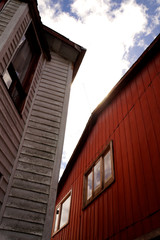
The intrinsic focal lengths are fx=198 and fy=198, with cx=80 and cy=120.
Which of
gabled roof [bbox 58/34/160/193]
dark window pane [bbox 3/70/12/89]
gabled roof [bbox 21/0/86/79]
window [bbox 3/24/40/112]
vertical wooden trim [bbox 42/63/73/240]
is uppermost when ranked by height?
gabled roof [bbox 21/0/86/79]

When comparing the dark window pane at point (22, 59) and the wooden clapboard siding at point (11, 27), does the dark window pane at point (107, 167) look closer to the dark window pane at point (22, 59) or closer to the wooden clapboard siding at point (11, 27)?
the dark window pane at point (22, 59)

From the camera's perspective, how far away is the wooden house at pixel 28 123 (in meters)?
3.57

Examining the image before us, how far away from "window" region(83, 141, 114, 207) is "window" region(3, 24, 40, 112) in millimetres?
3349

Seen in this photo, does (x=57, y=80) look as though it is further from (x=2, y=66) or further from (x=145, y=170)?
(x=145, y=170)

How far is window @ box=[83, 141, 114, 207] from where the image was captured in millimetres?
6309

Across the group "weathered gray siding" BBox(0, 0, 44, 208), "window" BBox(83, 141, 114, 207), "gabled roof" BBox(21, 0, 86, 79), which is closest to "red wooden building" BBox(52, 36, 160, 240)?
"window" BBox(83, 141, 114, 207)

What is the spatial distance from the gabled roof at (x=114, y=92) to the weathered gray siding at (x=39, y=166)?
84.4 inches

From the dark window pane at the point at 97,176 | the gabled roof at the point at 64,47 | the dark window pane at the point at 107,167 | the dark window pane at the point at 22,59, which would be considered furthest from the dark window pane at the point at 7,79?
the dark window pane at the point at 97,176

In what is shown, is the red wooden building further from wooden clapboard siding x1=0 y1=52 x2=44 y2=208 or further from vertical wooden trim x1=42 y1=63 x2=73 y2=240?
wooden clapboard siding x1=0 y1=52 x2=44 y2=208

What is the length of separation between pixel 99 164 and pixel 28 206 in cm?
395

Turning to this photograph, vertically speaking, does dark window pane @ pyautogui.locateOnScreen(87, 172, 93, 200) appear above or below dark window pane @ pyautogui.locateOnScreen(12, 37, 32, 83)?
below

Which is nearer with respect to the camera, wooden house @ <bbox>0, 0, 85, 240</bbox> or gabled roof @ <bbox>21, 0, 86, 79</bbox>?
wooden house @ <bbox>0, 0, 85, 240</bbox>

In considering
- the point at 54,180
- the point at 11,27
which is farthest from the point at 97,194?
the point at 11,27

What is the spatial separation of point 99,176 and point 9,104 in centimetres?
426
